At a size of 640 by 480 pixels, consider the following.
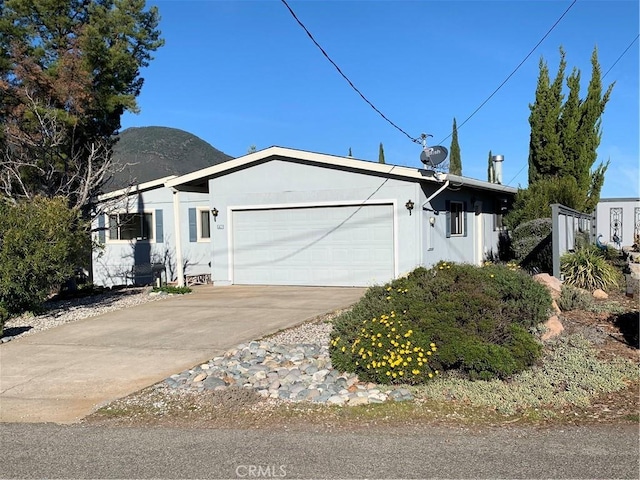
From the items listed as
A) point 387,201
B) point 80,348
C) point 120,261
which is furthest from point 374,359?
point 120,261

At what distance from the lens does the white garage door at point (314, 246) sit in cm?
1396

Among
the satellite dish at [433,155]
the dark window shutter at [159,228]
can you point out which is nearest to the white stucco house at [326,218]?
the satellite dish at [433,155]

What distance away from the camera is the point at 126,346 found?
830 centimetres

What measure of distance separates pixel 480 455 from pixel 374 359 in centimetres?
195

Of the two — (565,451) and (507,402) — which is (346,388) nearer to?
(507,402)

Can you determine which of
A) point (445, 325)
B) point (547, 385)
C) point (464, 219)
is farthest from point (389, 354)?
point (464, 219)

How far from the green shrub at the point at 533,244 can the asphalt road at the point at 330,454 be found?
991 cm

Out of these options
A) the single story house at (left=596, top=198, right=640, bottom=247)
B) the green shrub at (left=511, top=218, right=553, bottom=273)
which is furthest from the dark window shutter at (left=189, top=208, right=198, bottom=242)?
the single story house at (left=596, top=198, right=640, bottom=247)

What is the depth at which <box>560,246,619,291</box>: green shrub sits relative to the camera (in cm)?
1067

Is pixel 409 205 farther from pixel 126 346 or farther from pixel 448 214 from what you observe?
pixel 126 346

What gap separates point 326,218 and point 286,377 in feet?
28.4

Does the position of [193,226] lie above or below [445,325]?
above

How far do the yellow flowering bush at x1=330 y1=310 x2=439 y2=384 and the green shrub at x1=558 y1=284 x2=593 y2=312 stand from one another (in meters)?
4.05

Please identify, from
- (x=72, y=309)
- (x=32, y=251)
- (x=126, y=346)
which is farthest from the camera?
(x=72, y=309)
